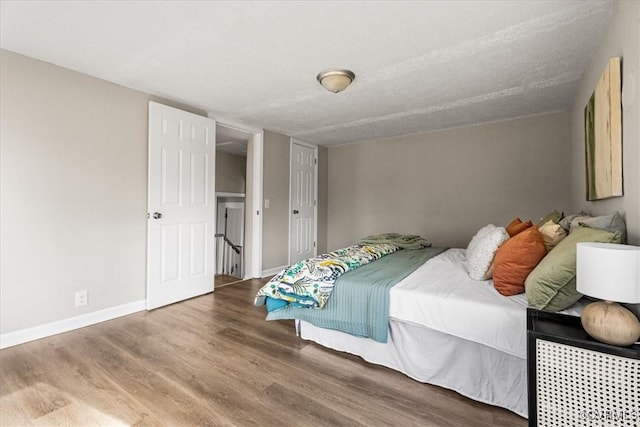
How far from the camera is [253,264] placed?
4.24 m

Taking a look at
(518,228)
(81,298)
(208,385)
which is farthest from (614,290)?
(81,298)

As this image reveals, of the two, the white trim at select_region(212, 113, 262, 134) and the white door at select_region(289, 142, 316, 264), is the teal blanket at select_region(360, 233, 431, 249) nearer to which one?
the white door at select_region(289, 142, 316, 264)

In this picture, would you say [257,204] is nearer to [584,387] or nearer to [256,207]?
[256,207]

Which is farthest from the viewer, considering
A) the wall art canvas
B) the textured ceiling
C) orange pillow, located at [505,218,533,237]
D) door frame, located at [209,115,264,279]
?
door frame, located at [209,115,264,279]

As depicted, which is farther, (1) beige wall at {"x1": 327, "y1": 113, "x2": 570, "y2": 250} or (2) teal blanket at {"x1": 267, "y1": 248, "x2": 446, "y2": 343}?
(1) beige wall at {"x1": 327, "y1": 113, "x2": 570, "y2": 250}

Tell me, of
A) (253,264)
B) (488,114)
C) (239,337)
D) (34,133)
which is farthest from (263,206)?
(488,114)

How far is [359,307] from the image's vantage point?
1925mm

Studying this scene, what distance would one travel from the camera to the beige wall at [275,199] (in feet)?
14.3

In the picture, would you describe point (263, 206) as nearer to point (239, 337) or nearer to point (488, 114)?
point (239, 337)

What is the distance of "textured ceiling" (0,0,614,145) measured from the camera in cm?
172

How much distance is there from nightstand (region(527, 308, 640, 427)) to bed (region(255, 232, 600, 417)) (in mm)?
353

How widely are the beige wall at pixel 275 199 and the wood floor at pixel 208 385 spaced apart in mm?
2036

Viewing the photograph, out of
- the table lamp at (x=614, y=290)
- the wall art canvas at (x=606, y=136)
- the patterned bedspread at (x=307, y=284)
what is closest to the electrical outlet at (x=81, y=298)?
the patterned bedspread at (x=307, y=284)

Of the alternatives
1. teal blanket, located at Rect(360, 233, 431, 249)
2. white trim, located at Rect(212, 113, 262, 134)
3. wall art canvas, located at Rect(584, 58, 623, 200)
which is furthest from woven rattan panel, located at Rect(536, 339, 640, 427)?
white trim, located at Rect(212, 113, 262, 134)
